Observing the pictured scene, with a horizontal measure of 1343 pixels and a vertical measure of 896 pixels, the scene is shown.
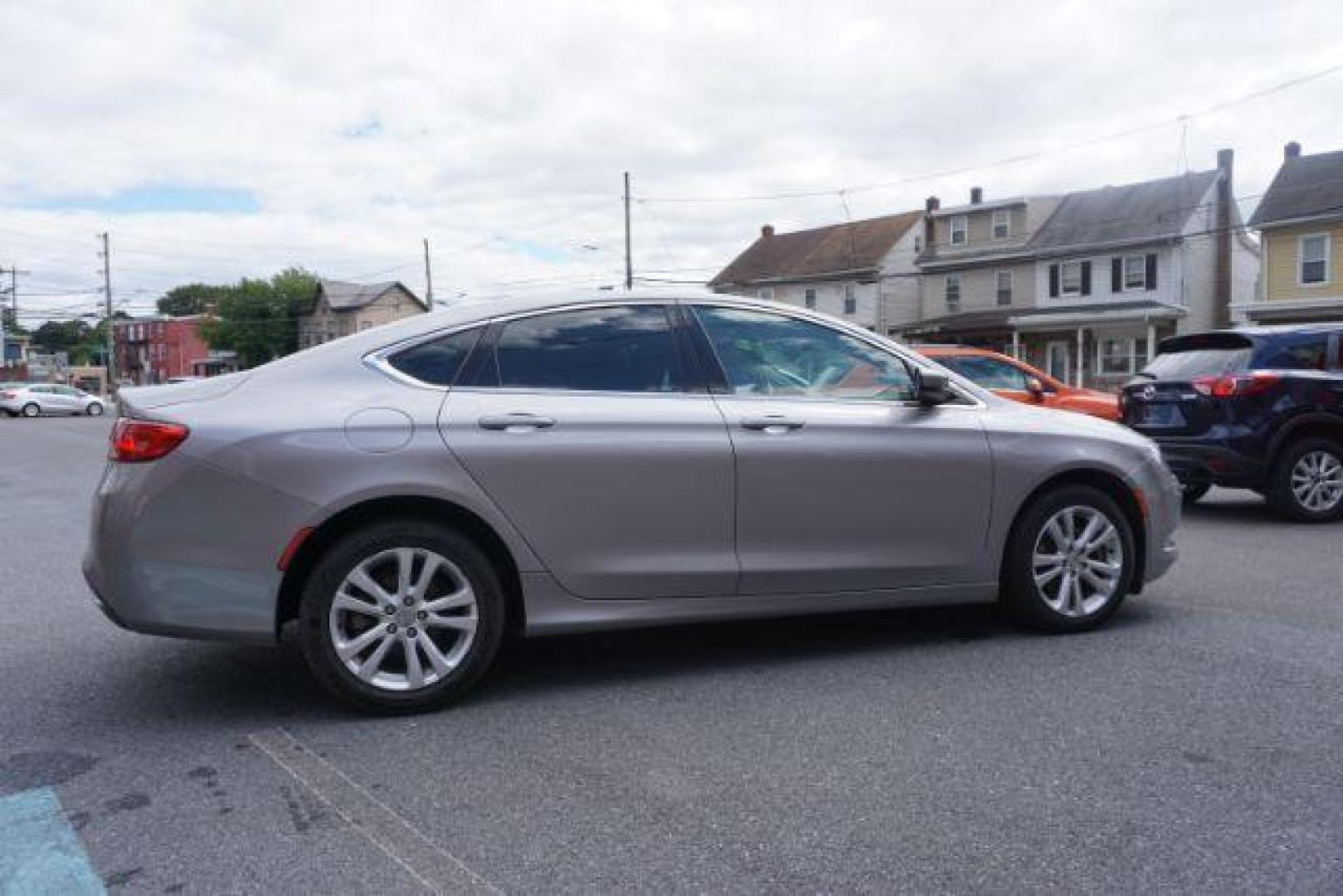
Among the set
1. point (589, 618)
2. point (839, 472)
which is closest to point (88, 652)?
point (589, 618)

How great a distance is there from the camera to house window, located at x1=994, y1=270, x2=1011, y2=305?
132 ft

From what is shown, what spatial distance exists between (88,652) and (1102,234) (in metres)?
38.0

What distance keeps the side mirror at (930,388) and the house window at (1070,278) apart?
36.1 m

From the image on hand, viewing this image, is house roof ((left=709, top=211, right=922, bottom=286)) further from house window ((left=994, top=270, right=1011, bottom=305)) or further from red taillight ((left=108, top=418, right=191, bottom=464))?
red taillight ((left=108, top=418, right=191, bottom=464))

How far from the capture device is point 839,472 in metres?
4.49

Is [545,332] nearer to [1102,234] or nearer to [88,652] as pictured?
[88,652]

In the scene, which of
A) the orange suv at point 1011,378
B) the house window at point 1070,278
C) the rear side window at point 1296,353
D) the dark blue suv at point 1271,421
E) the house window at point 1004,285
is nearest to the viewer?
the dark blue suv at point 1271,421

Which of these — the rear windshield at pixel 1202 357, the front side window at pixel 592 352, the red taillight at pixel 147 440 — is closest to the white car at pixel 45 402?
the rear windshield at pixel 1202 357

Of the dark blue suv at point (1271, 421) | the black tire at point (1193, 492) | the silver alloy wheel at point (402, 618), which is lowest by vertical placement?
the black tire at point (1193, 492)

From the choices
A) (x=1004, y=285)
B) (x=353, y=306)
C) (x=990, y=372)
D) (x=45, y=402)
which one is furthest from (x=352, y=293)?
(x=990, y=372)

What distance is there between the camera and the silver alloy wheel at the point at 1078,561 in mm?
4898

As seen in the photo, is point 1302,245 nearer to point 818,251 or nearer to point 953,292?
point 953,292

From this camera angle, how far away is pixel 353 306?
7888 centimetres

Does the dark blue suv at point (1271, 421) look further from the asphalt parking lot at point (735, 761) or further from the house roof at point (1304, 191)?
the house roof at point (1304, 191)
